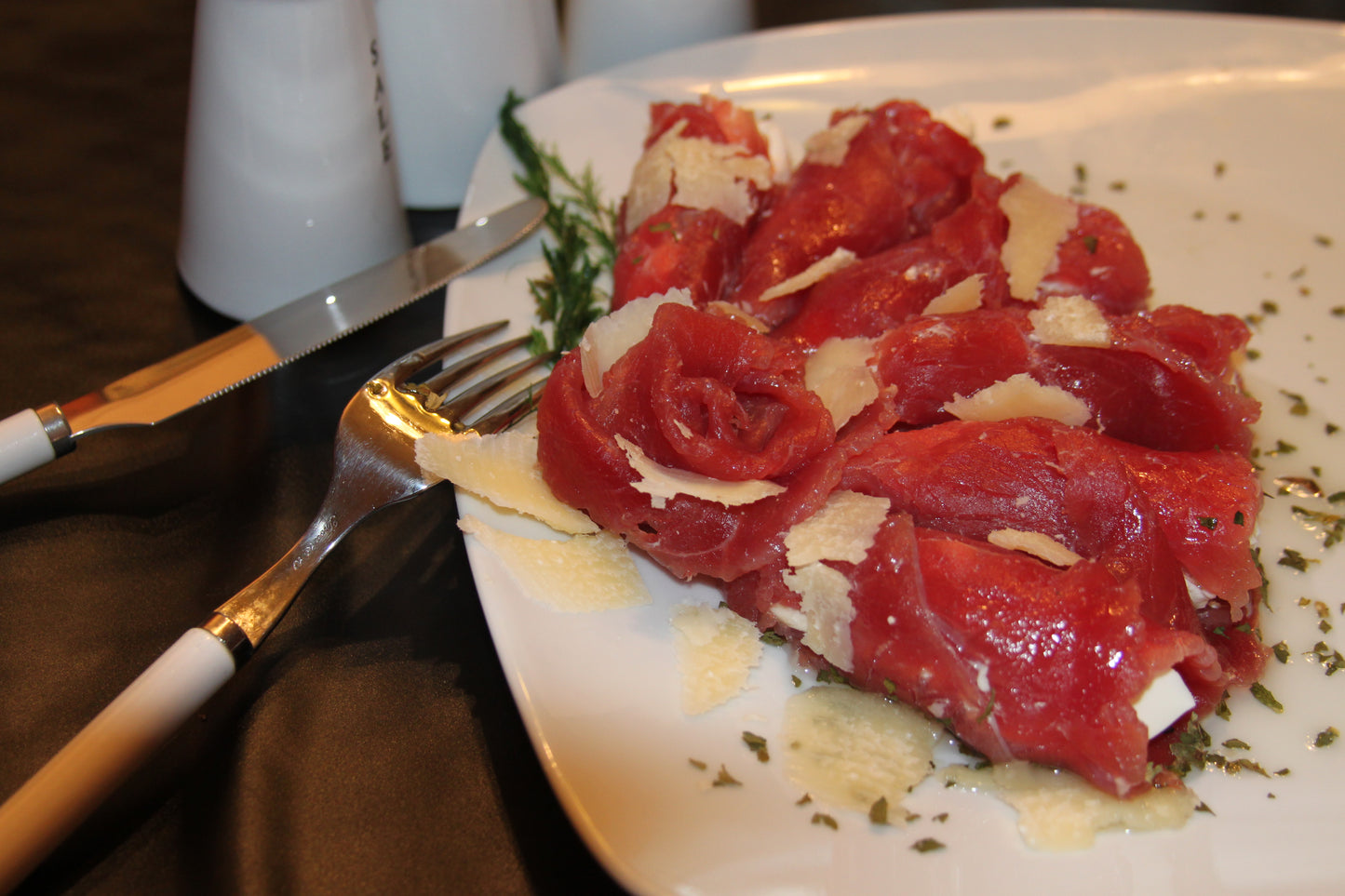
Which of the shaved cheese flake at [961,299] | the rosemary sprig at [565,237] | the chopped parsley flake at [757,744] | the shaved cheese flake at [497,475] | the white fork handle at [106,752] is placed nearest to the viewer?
the white fork handle at [106,752]

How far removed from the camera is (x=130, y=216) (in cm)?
278

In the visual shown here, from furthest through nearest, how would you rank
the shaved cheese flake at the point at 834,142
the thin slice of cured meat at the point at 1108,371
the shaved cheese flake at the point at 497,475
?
the shaved cheese flake at the point at 834,142, the thin slice of cured meat at the point at 1108,371, the shaved cheese flake at the point at 497,475

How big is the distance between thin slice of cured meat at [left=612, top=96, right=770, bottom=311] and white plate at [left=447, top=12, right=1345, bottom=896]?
0.86ft

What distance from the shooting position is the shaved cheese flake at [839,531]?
1.48 meters

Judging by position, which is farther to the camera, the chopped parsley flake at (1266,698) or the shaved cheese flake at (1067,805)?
the chopped parsley flake at (1266,698)

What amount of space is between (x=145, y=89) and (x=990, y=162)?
2897 mm

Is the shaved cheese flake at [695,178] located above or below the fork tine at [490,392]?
above

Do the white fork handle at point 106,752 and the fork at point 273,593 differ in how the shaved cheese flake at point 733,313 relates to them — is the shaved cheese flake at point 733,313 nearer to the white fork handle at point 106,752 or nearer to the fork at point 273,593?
the fork at point 273,593

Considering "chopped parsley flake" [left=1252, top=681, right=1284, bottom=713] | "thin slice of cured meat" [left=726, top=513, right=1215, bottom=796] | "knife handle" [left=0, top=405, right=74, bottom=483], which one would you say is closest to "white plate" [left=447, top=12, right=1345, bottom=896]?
"chopped parsley flake" [left=1252, top=681, right=1284, bottom=713]

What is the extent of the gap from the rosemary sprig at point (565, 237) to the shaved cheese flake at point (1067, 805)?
124cm

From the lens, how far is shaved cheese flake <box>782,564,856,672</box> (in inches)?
58.0

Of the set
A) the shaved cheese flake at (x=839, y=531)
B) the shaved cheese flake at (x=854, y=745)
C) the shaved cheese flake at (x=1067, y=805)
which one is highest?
the shaved cheese flake at (x=839, y=531)

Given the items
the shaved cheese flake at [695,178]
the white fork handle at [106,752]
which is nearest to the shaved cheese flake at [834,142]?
the shaved cheese flake at [695,178]

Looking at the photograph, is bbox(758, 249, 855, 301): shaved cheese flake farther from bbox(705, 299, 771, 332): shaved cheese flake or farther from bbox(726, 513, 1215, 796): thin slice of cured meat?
bbox(726, 513, 1215, 796): thin slice of cured meat
